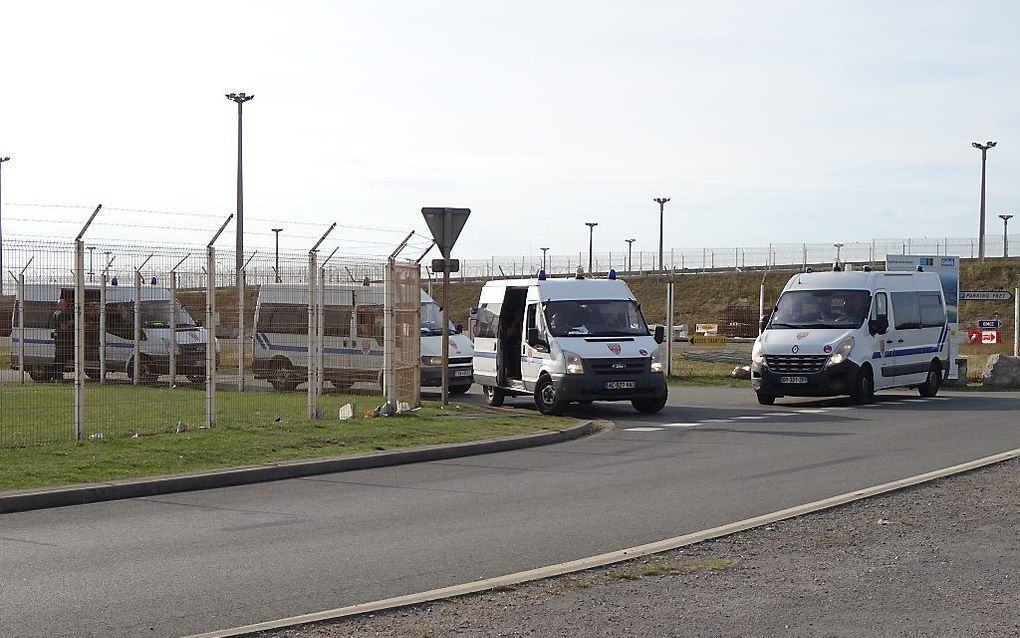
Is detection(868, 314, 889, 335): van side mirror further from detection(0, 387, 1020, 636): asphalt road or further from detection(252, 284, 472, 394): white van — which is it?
detection(252, 284, 472, 394): white van

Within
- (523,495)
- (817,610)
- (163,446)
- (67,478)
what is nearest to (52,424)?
(163,446)

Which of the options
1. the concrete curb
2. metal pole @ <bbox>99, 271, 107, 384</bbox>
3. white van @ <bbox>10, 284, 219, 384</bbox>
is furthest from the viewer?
metal pole @ <bbox>99, 271, 107, 384</bbox>

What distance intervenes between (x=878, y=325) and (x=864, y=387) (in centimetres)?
124

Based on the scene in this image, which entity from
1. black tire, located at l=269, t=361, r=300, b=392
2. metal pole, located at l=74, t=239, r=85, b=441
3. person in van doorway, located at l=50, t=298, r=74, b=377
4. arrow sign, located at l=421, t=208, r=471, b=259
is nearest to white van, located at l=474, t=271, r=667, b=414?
arrow sign, located at l=421, t=208, r=471, b=259

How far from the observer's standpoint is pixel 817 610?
6.67 metres

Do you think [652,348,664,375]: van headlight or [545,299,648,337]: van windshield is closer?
[652,348,664,375]: van headlight

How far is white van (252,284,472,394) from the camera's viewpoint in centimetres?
2241

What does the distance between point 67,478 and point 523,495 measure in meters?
4.31

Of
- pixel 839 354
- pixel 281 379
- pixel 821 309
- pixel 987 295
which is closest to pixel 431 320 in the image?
pixel 281 379

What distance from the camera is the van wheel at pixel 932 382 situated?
1021 inches

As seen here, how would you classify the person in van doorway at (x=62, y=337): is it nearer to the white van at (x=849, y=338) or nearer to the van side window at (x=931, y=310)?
the white van at (x=849, y=338)

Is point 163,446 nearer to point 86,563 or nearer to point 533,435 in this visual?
point 533,435

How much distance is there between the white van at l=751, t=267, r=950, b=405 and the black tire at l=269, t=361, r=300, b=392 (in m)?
8.57

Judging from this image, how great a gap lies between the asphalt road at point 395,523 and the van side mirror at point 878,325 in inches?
250
